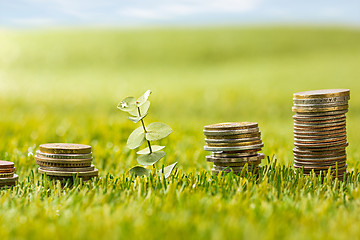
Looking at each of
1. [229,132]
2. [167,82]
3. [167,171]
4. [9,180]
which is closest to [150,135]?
[167,171]

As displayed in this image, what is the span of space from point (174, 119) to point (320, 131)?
6.41 metres

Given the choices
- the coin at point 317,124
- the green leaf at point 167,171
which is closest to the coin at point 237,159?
the green leaf at point 167,171

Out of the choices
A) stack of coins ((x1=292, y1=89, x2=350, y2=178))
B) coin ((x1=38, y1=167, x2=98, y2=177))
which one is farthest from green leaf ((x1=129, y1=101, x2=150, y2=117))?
stack of coins ((x1=292, y1=89, x2=350, y2=178))

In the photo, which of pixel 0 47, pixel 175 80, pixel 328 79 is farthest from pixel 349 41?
pixel 0 47

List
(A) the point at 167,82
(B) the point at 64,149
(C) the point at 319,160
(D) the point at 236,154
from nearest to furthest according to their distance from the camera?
(B) the point at 64,149
(D) the point at 236,154
(C) the point at 319,160
(A) the point at 167,82

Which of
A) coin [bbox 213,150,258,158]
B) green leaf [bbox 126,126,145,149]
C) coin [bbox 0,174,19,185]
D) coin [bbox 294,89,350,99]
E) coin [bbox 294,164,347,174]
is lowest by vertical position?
coin [bbox 294,164,347,174]

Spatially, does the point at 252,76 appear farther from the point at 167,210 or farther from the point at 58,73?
the point at 167,210

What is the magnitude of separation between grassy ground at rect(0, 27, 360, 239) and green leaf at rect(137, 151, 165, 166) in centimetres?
18

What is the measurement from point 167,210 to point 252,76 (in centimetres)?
1533

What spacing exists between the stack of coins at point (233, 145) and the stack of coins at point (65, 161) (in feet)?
3.17

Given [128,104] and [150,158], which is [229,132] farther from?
[128,104]

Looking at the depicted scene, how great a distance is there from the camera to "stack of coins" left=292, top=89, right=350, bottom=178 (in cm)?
369

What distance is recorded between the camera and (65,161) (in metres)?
3.58

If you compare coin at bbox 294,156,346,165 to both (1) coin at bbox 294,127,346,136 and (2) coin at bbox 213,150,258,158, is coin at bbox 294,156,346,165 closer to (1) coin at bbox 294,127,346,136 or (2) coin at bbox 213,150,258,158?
(1) coin at bbox 294,127,346,136
